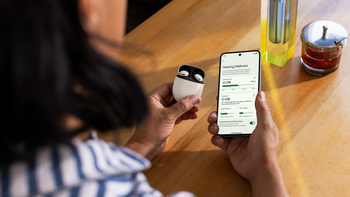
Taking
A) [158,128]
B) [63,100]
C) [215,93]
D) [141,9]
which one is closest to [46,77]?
[63,100]

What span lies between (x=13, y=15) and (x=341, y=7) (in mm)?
918

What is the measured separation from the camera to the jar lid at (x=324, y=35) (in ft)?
2.28

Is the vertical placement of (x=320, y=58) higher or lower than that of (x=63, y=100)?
lower

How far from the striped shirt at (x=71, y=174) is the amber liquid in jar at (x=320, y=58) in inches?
21.7

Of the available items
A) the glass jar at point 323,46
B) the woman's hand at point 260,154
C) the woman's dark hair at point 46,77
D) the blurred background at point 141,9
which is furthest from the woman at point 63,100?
the blurred background at point 141,9

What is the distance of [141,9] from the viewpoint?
1999mm

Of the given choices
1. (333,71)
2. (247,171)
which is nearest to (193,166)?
(247,171)

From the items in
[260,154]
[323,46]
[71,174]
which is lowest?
[260,154]

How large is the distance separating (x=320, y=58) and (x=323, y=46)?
1.6 inches

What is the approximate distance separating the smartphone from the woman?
29cm

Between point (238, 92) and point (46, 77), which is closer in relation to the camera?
point (46, 77)

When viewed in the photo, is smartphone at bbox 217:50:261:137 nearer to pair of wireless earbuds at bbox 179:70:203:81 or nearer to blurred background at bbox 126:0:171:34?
pair of wireless earbuds at bbox 179:70:203:81

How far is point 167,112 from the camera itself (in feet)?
2.28

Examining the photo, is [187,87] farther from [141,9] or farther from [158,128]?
[141,9]
